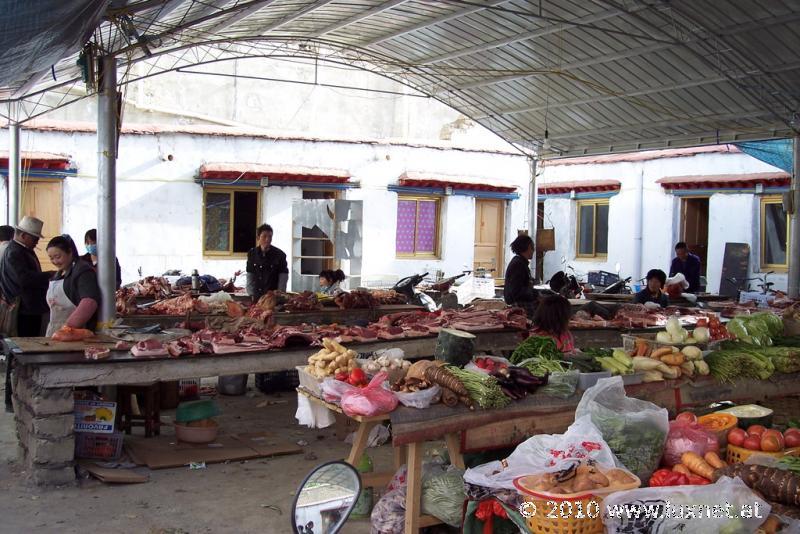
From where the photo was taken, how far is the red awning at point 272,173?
17.9 meters

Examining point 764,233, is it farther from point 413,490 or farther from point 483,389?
point 413,490

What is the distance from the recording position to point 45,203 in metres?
16.8

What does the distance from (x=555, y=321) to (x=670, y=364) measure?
97 centimetres

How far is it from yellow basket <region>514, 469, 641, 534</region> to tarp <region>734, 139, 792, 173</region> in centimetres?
1274

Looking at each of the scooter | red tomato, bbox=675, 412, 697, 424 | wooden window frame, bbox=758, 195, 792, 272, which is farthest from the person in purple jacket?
red tomato, bbox=675, 412, 697, 424

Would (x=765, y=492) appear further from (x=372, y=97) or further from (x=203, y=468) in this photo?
(x=372, y=97)

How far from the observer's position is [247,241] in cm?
1898

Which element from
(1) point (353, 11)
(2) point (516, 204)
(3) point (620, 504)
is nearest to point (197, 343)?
(3) point (620, 504)

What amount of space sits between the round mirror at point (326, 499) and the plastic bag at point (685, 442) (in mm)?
2060

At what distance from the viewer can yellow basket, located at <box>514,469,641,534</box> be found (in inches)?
A: 151

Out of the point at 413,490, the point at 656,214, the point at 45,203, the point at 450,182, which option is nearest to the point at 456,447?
the point at 413,490

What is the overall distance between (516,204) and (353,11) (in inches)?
402

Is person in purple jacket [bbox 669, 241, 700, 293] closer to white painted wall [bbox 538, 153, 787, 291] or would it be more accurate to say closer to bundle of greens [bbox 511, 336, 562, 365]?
white painted wall [bbox 538, 153, 787, 291]

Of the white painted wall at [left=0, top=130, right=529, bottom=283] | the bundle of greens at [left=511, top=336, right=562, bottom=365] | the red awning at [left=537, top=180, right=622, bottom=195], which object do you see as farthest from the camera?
the red awning at [left=537, top=180, right=622, bottom=195]
